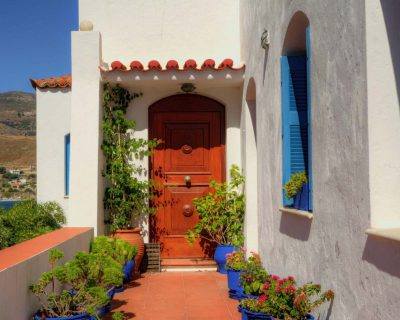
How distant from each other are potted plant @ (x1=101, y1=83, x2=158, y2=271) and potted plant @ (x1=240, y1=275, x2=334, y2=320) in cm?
372

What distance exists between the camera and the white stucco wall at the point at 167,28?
8.91 m

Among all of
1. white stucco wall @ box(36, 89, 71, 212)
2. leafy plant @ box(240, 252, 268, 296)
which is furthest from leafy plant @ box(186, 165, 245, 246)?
white stucco wall @ box(36, 89, 71, 212)

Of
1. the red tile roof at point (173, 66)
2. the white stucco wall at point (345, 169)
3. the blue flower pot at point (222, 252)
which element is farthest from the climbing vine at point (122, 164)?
the white stucco wall at point (345, 169)

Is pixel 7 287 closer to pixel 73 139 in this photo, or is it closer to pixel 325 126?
pixel 325 126

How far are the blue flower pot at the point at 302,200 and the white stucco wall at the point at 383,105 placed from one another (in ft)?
4.97

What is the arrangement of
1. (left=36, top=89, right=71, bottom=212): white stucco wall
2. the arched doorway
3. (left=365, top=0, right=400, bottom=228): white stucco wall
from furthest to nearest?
(left=36, top=89, right=71, bottom=212): white stucco wall < the arched doorway < (left=365, top=0, right=400, bottom=228): white stucco wall

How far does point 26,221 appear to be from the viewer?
9.48m

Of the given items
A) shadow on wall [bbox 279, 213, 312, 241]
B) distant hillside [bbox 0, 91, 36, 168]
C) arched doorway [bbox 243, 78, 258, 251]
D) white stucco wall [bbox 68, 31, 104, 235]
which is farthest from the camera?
distant hillside [bbox 0, 91, 36, 168]

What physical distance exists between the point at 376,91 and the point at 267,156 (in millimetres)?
3047

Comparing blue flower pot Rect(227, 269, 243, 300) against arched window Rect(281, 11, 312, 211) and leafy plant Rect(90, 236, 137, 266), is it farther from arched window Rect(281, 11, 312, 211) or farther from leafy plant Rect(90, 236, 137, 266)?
arched window Rect(281, 11, 312, 211)

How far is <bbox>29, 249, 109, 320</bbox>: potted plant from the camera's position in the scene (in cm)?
452

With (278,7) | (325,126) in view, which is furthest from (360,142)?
(278,7)

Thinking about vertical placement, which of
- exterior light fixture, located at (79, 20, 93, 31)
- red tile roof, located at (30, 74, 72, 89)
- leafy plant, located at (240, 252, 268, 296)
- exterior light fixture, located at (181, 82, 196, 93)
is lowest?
leafy plant, located at (240, 252, 268, 296)

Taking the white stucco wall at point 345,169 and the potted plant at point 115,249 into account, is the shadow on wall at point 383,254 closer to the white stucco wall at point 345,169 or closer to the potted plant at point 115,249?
the white stucco wall at point 345,169
